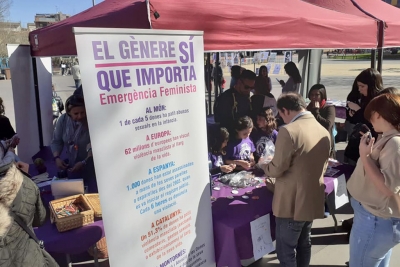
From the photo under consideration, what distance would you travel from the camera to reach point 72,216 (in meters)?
1.99

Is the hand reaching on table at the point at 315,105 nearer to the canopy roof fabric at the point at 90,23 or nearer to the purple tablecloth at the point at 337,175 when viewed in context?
the purple tablecloth at the point at 337,175

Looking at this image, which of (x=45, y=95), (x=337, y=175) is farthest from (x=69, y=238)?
(x=45, y=95)

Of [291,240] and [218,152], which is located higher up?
[218,152]

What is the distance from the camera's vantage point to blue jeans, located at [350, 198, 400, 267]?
1.86 m

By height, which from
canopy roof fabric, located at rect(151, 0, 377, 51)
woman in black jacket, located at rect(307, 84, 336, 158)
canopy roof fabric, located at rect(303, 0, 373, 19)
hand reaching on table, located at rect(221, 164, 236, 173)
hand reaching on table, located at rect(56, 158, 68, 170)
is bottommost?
hand reaching on table, located at rect(221, 164, 236, 173)

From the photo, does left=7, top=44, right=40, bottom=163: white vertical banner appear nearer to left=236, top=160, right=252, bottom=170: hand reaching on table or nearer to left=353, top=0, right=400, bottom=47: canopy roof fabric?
left=236, top=160, right=252, bottom=170: hand reaching on table

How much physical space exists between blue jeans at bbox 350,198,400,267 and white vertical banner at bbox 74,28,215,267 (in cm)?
92

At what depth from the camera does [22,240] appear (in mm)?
1694

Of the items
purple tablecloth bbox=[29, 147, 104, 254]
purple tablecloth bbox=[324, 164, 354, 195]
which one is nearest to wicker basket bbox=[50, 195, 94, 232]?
purple tablecloth bbox=[29, 147, 104, 254]

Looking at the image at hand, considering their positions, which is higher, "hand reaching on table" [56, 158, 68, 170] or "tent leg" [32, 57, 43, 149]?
"tent leg" [32, 57, 43, 149]

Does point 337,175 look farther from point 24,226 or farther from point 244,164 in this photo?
point 24,226

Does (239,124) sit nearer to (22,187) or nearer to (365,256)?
(365,256)

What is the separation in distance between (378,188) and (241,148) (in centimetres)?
140

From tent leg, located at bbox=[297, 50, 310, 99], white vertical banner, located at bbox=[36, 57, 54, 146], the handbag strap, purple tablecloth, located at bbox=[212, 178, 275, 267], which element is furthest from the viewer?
tent leg, located at bbox=[297, 50, 310, 99]
